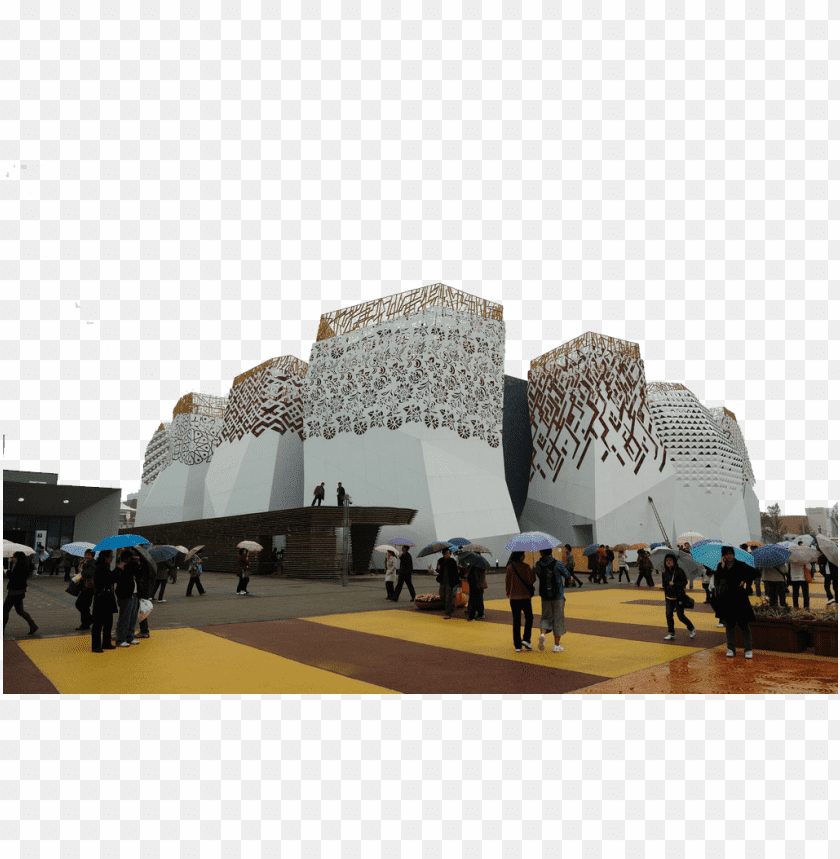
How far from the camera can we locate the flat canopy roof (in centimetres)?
2538

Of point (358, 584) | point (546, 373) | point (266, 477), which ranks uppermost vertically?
point (546, 373)

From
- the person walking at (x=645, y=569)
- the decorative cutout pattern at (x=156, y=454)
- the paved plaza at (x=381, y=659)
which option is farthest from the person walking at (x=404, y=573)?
the decorative cutout pattern at (x=156, y=454)

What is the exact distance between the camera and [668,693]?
6051 millimetres

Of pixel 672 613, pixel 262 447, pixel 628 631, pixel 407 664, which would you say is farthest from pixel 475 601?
pixel 262 447

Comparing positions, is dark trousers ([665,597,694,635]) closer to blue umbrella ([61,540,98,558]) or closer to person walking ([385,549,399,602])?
person walking ([385,549,399,602])

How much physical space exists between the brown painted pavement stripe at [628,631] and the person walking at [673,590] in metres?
0.21

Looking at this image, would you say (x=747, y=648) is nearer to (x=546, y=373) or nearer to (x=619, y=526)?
(x=619, y=526)

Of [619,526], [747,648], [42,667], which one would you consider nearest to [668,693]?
[747,648]

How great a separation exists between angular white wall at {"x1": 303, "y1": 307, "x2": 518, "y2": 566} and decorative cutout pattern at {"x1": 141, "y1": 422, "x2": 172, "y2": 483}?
24412 millimetres

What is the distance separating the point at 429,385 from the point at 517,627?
68.7ft

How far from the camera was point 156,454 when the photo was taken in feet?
173

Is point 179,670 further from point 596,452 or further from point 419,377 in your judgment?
point 596,452

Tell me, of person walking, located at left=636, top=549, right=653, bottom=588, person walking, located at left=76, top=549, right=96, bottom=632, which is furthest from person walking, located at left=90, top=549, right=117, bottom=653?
person walking, located at left=636, top=549, right=653, bottom=588

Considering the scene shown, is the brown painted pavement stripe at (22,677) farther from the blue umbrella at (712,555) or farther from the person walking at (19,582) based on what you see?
the blue umbrella at (712,555)
